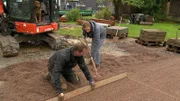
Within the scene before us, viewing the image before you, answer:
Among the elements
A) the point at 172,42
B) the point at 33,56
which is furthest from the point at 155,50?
the point at 33,56

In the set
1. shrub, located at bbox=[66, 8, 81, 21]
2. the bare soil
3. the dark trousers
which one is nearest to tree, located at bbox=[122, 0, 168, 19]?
shrub, located at bbox=[66, 8, 81, 21]

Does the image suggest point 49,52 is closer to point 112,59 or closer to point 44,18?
point 44,18

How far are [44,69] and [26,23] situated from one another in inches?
86.6

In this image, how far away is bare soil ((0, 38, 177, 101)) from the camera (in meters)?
4.57

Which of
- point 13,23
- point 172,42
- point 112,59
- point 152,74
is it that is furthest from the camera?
point 172,42

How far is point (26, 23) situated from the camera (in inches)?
293

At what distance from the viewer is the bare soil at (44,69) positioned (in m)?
4.57

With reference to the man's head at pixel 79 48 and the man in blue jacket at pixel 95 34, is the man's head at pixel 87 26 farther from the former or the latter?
the man's head at pixel 79 48

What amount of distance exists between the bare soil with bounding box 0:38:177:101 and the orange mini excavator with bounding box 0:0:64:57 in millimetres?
549

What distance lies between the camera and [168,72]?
623 centimetres

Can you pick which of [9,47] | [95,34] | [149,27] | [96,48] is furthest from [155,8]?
[9,47]

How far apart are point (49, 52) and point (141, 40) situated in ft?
13.4

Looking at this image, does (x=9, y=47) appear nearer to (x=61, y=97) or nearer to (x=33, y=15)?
(x=33, y=15)

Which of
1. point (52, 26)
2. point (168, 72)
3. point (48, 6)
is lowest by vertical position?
point (168, 72)
